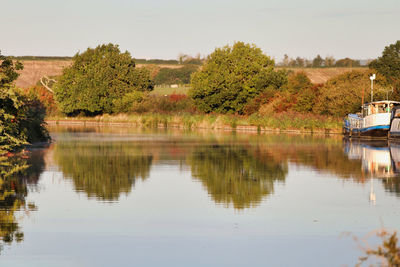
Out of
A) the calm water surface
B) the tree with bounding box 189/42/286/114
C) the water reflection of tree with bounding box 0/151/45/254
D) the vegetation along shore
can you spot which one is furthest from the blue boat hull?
the tree with bounding box 189/42/286/114

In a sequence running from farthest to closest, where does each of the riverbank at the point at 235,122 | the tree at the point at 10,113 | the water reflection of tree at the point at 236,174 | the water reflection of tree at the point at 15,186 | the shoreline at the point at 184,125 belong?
the shoreline at the point at 184,125 < the riverbank at the point at 235,122 < the tree at the point at 10,113 < the water reflection of tree at the point at 236,174 < the water reflection of tree at the point at 15,186

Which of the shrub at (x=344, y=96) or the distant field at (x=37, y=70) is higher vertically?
the distant field at (x=37, y=70)

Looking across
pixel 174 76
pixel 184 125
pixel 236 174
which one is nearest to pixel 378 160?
pixel 236 174

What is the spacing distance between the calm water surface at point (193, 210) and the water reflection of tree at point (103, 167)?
0.05 meters

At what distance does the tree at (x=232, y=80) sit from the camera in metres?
78.2

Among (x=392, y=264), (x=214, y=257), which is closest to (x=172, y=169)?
(x=214, y=257)

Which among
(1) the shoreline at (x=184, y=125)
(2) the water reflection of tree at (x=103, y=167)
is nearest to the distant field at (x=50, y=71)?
(1) the shoreline at (x=184, y=125)

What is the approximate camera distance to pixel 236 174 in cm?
2414

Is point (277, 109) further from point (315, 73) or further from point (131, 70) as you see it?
point (315, 73)

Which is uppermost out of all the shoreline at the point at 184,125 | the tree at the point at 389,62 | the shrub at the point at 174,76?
the shrub at the point at 174,76

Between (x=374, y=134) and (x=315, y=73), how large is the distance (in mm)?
121615

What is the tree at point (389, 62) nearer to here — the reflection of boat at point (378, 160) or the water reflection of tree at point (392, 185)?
the reflection of boat at point (378, 160)

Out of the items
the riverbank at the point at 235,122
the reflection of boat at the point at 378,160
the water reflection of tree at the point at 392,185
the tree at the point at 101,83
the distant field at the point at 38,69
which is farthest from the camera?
the distant field at the point at 38,69

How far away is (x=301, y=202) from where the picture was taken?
58.5 feet
